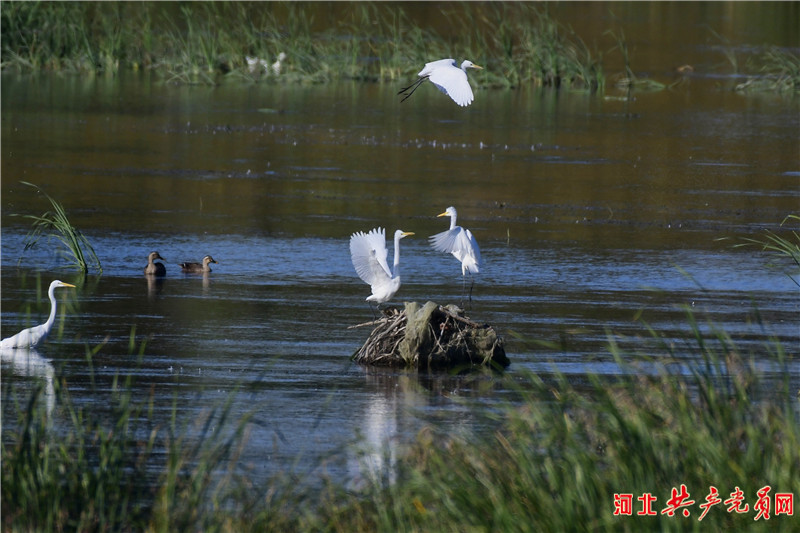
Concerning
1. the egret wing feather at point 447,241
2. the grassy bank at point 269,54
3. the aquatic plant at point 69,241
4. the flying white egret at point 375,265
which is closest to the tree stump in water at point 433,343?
the flying white egret at point 375,265

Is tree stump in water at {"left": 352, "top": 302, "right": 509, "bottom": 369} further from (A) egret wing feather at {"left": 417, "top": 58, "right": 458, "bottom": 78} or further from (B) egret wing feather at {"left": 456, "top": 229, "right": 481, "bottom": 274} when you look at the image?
(A) egret wing feather at {"left": 417, "top": 58, "right": 458, "bottom": 78}

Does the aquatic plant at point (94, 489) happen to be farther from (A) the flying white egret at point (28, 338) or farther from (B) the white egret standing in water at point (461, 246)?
(B) the white egret standing in water at point (461, 246)

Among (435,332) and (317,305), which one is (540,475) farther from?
(317,305)

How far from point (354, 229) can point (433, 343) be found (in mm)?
6979

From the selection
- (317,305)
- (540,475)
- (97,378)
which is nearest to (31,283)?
(317,305)

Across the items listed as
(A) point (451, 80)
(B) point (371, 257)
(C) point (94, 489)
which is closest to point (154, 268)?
(B) point (371, 257)

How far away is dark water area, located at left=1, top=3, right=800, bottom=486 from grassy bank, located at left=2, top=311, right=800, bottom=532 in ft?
1.44

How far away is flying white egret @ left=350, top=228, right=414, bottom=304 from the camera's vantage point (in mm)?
12117

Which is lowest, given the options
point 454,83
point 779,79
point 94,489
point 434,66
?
point 94,489

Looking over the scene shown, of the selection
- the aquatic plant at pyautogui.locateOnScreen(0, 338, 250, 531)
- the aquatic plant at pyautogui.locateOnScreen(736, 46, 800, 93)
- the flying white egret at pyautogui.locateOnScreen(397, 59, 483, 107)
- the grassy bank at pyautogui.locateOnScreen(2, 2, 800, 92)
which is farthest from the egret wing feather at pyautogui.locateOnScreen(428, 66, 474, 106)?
the aquatic plant at pyautogui.locateOnScreen(736, 46, 800, 93)

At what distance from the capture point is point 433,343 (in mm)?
11328

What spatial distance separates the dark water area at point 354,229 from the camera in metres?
10.6

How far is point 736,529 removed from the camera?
5.79 metres

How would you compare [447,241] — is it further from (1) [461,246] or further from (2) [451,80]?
(2) [451,80]
